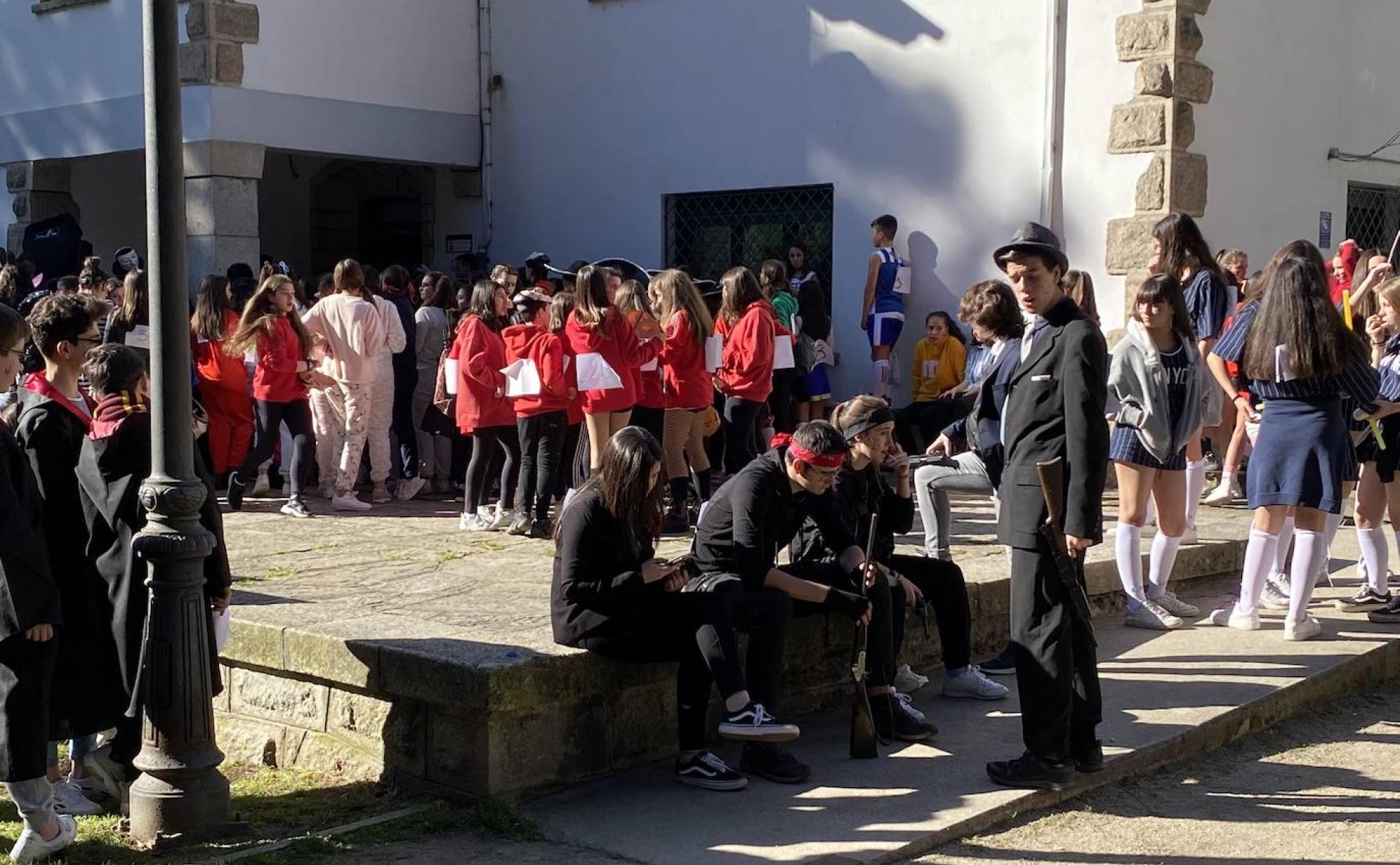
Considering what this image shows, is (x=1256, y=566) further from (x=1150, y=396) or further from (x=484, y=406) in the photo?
(x=484, y=406)

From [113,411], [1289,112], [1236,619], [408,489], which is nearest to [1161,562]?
[1236,619]

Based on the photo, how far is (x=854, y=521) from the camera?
243 inches

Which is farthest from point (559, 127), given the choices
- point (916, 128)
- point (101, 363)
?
point (101, 363)

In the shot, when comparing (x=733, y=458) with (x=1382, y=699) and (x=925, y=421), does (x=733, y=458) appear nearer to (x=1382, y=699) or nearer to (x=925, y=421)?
(x=925, y=421)

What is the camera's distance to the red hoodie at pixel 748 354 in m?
9.30

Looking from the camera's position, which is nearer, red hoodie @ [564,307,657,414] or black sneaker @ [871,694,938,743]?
black sneaker @ [871,694,938,743]

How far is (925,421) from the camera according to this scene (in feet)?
36.1

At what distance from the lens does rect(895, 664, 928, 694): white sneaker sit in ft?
21.3

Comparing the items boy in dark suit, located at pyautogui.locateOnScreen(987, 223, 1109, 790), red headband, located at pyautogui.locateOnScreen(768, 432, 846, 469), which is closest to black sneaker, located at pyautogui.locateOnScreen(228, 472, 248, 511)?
red headband, located at pyautogui.locateOnScreen(768, 432, 846, 469)

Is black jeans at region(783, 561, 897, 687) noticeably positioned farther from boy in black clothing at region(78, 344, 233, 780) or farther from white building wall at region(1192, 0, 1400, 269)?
white building wall at region(1192, 0, 1400, 269)

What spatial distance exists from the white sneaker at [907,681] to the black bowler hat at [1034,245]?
1.91m

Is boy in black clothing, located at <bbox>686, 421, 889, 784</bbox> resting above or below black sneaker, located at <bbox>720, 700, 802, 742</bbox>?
above

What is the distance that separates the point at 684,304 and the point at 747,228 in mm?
4855

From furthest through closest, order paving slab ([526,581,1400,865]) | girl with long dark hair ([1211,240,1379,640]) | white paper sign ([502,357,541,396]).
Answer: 1. white paper sign ([502,357,541,396])
2. girl with long dark hair ([1211,240,1379,640])
3. paving slab ([526,581,1400,865])
